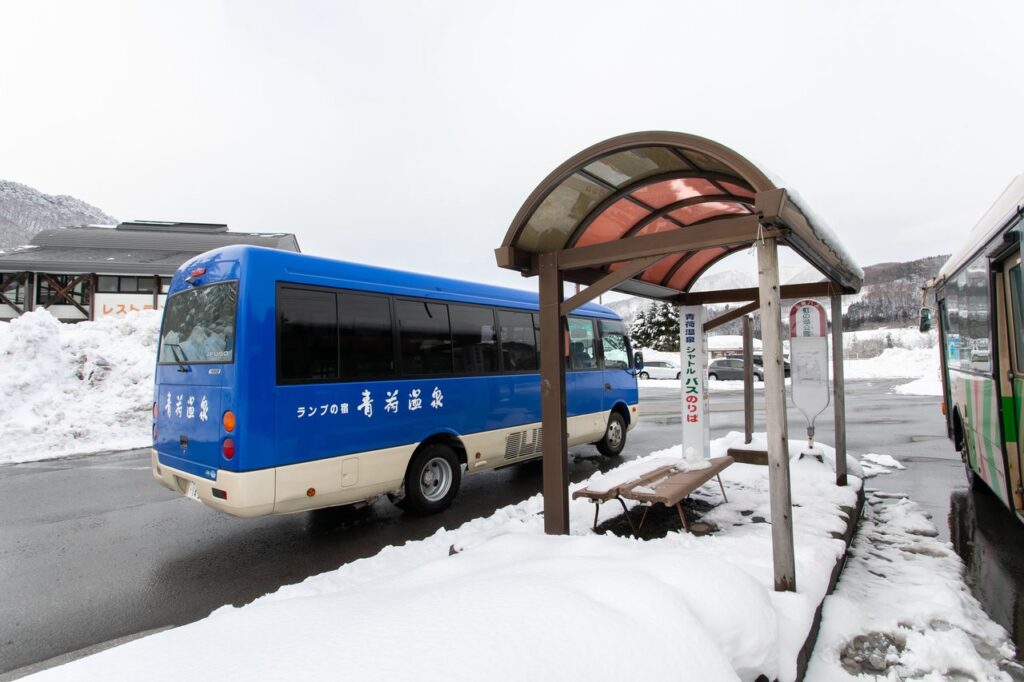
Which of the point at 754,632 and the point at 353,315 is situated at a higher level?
the point at 353,315

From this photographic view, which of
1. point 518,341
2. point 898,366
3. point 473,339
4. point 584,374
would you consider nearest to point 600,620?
point 473,339

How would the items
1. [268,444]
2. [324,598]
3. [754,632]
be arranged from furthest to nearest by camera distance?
[268,444], [324,598], [754,632]

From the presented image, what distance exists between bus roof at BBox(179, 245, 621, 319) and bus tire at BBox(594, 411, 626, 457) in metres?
3.25

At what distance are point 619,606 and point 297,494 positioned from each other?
11.8 feet

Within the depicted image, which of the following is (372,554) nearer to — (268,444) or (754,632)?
(268,444)

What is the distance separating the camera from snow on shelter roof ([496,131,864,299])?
11.9 ft

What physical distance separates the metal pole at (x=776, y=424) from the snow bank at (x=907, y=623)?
0.46m

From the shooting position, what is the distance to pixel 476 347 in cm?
717

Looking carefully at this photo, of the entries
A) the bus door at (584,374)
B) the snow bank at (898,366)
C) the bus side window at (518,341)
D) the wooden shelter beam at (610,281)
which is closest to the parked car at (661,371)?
the snow bank at (898,366)

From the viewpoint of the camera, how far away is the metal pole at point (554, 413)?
4.70m

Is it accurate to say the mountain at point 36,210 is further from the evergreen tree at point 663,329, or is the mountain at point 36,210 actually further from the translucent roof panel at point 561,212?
the translucent roof panel at point 561,212

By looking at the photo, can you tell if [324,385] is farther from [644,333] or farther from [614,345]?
[644,333]

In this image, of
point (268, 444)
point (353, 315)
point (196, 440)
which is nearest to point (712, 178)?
point (353, 315)

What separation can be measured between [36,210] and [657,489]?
157218mm
